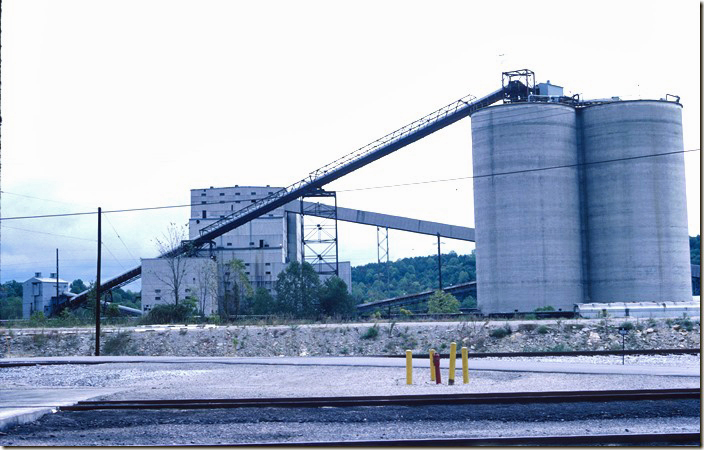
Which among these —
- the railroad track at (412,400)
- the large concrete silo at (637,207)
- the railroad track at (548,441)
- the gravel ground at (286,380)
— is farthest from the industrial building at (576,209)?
the railroad track at (548,441)

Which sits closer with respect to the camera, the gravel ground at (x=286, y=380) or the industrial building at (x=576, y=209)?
the gravel ground at (x=286, y=380)

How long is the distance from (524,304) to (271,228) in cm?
3118

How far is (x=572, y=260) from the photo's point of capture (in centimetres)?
5125

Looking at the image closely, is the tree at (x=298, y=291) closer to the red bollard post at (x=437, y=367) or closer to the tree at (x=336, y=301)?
the tree at (x=336, y=301)

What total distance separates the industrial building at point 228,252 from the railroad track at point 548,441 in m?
52.9

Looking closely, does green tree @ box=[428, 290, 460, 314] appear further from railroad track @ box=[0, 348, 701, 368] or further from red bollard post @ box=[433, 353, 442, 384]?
red bollard post @ box=[433, 353, 442, 384]

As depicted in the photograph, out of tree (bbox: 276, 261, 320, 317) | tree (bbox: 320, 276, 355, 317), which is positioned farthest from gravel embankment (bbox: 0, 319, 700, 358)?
tree (bbox: 276, 261, 320, 317)

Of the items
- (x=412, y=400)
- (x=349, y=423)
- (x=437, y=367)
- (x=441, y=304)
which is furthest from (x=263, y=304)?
(x=349, y=423)

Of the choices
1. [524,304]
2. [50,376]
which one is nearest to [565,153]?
[524,304]

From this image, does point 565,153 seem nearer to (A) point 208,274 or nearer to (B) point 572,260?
(B) point 572,260

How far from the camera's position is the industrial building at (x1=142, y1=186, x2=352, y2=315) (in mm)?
63656

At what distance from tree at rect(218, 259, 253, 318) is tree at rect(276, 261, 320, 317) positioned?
18.0 ft

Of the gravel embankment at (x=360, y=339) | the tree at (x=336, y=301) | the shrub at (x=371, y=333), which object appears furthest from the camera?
the tree at (x=336, y=301)

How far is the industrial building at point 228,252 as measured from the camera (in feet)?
209
